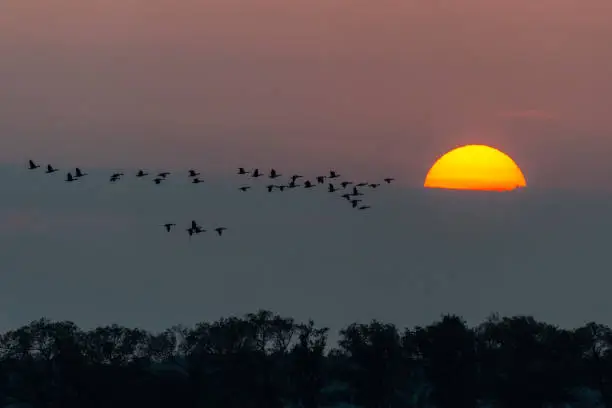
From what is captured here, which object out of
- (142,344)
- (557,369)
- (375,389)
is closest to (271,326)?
(142,344)

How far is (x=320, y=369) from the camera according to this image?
112375mm

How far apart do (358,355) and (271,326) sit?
1897cm

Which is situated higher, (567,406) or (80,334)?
(80,334)

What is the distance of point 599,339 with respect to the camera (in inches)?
4771

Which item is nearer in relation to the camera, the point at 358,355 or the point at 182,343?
the point at 358,355

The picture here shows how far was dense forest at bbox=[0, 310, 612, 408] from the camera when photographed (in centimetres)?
10538

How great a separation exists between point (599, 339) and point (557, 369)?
13.6 meters

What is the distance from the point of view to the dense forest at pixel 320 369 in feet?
346

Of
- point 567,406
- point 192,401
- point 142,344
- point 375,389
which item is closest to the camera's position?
point 192,401

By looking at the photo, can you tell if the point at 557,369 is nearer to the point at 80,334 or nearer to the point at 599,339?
the point at 599,339

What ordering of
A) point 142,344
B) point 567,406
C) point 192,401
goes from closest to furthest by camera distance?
point 192,401 → point 567,406 → point 142,344

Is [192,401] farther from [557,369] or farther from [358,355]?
[557,369]

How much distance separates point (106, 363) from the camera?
11700 centimetres

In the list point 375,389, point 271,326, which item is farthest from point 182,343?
point 375,389
